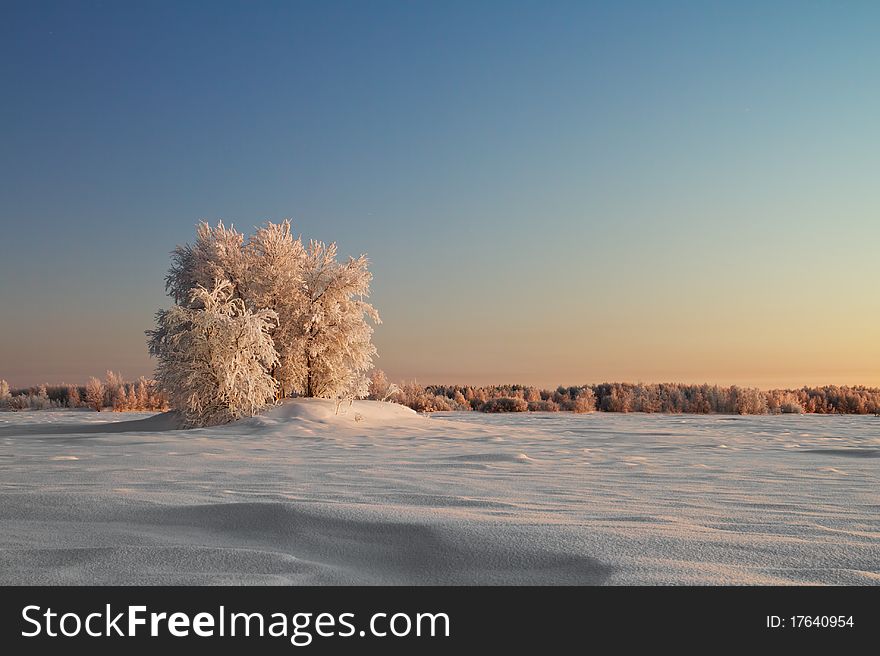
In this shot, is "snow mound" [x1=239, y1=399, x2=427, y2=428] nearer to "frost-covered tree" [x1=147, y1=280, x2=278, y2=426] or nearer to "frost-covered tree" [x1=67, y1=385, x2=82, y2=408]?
"frost-covered tree" [x1=147, y1=280, x2=278, y2=426]

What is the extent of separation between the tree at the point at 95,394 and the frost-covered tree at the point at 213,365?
12.2 meters

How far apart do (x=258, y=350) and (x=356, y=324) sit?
265 centimetres

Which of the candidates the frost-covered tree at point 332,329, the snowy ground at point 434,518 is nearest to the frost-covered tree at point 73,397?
the frost-covered tree at point 332,329

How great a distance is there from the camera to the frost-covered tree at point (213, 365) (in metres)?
11.3

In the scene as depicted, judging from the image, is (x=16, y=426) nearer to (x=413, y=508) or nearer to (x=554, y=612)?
(x=413, y=508)

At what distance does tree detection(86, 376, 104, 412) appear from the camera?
22.1 m

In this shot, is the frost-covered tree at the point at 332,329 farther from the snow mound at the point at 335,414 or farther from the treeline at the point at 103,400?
the treeline at the point at 103,400

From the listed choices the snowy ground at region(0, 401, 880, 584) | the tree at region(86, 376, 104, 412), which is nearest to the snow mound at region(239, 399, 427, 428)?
the snowy ground at region(0, 401, 880, 584)

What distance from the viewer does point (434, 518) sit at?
2775 millimetres

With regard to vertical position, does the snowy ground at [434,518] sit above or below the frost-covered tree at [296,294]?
below

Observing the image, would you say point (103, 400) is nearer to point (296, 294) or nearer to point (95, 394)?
point (95, 394)

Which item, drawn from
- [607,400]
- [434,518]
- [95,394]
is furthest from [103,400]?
[434,518]

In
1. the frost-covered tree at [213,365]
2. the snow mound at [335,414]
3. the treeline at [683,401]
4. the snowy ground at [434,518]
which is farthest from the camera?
the treeline at [683,401]

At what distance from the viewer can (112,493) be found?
347cm
